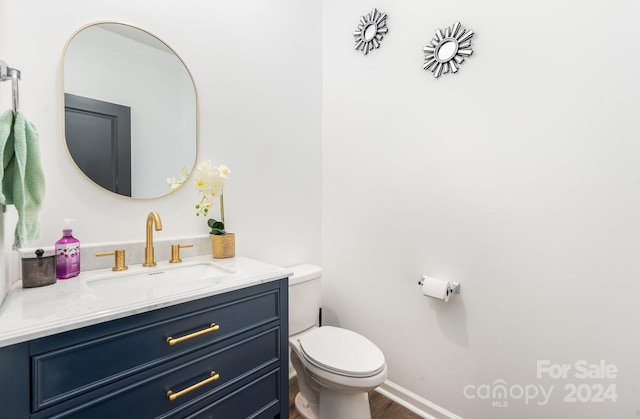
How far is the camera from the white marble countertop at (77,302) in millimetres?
674

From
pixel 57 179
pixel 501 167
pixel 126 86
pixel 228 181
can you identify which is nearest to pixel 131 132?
pixel 126 86

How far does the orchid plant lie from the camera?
1.35 m

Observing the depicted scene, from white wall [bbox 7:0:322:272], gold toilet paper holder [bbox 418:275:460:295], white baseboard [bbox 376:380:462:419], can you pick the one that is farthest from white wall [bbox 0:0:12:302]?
white baseboard [bbox 376:380:462:419]

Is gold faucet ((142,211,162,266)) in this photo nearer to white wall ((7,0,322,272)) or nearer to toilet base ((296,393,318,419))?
white wall ((7,0,322,272))

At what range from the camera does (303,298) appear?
66.6 inches

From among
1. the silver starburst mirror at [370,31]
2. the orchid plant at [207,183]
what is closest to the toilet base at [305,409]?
the orchid plant at [207,183]

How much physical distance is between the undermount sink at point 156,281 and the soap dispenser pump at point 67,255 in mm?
72

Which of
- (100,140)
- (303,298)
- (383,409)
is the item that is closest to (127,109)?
(100,140)

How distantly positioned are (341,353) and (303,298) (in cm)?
41

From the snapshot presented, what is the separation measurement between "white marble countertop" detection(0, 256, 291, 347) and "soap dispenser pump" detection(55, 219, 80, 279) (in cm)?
3

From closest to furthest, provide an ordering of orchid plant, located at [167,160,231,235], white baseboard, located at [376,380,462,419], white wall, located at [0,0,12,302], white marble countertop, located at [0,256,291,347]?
white marble countertop, located at [0,256,291,347] < white wall, located at [0,0,12,302] < orchid plant, located at [167,160,231,235] < white baseboard, located at [376,380,462,419]

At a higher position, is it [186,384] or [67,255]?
[67,255]

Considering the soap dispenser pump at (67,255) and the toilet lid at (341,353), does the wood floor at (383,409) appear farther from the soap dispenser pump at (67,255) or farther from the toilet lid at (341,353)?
the soap dispenser pump at (67,255)

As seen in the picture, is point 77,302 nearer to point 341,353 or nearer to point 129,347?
point 129,347
